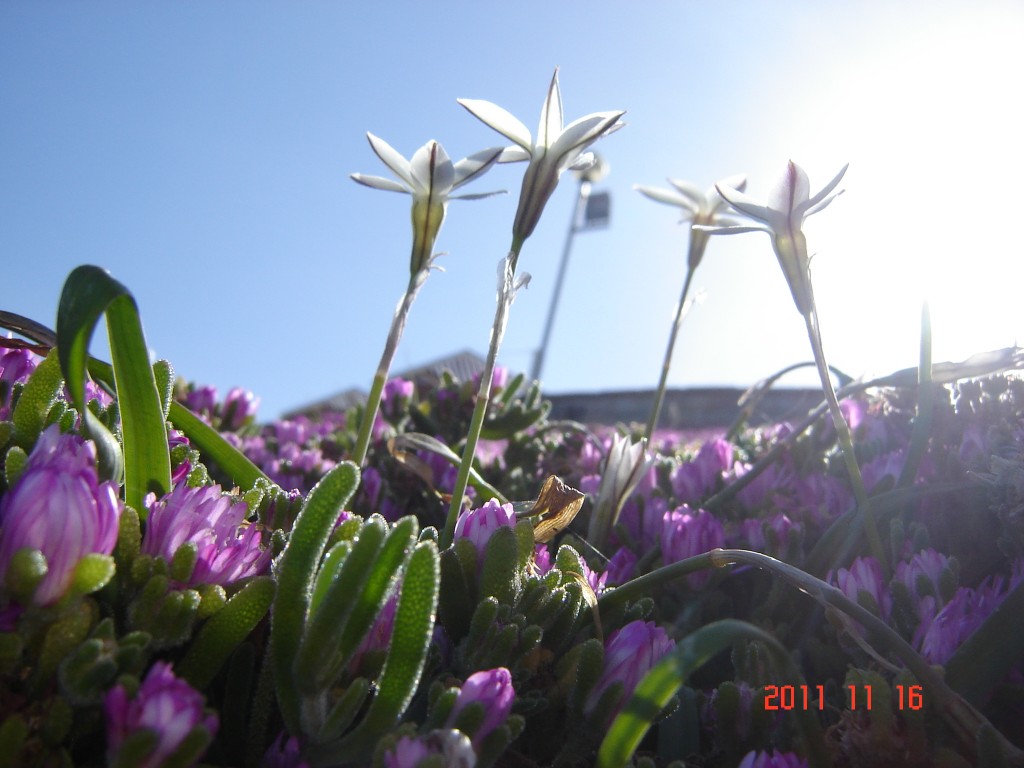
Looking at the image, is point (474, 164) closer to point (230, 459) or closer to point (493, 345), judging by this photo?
point (493, 345)

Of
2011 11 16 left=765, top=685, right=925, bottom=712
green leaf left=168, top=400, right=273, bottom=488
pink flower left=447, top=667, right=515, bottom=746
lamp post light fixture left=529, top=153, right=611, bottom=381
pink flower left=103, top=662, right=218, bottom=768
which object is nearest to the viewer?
pink flower left=103, top=662, right=218, bottom=768

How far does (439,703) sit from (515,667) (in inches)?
6.1

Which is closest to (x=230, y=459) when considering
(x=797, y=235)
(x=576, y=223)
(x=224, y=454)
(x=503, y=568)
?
(x=224, y=454)

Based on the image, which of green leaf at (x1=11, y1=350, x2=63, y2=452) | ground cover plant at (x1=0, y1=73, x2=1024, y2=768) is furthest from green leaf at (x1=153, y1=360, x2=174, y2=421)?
green leaf at (x1=11, y1=350, x2=63, y2=452)

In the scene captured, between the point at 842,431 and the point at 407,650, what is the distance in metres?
0.69

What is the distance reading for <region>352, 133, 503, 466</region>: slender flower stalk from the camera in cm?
114

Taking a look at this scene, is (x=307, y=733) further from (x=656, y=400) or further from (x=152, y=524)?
(x=656, y=400)

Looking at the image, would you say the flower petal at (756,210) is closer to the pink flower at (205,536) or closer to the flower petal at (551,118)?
the flower petal at (551,118)

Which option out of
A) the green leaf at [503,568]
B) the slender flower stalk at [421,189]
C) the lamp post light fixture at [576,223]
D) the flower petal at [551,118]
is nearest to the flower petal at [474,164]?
the slender flower stalk at [421,189]

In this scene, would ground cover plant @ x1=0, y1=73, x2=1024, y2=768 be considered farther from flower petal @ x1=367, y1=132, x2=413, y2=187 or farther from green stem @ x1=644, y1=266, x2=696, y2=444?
green stem @ x1=644, y1=266, x2=696, y2=444

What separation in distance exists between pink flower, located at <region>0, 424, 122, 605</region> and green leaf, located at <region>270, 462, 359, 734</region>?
0.15 m

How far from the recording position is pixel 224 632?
68 cm

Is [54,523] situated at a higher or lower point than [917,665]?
higher

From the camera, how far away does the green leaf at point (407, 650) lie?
636mm
